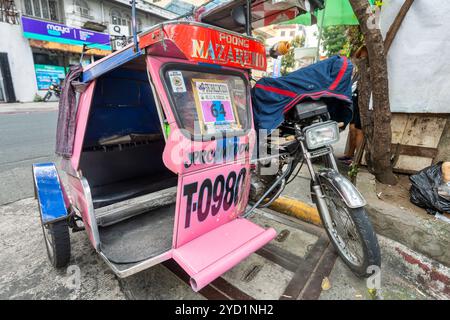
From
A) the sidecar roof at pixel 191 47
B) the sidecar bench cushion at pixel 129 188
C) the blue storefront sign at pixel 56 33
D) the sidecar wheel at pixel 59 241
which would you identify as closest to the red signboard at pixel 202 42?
the sidecar roof at pixel 191 47

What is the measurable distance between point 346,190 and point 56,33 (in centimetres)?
1932

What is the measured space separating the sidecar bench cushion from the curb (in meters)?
1.41

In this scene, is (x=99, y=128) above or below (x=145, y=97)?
below

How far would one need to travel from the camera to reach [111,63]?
1.83m

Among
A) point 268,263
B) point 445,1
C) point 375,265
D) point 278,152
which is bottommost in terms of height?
point 268,263

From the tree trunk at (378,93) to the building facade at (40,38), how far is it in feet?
46.1

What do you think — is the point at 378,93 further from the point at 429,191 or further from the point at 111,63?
the point at 111,63

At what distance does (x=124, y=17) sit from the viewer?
63.7ft

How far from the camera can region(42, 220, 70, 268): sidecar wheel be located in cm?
208

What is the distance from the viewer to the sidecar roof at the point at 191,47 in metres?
1.47

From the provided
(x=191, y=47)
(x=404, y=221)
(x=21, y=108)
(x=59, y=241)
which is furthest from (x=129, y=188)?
(x=21, y=108)

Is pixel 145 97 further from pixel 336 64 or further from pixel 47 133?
pixel 47 133

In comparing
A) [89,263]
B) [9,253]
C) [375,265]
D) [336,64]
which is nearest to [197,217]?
[89,263]

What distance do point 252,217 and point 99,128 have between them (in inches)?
88.1
